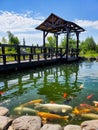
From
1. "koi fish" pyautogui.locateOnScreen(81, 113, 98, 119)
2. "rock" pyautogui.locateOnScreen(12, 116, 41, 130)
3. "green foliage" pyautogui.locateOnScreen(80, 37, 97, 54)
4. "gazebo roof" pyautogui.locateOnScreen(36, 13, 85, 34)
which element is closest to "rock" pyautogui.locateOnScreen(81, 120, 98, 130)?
"koi fish" pyautogui.locateOnScreen(81, 113, 98, 119)

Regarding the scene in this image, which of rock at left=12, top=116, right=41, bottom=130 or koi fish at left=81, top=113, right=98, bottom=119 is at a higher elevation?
rock at left=12, top=116, right=41, bottom=130

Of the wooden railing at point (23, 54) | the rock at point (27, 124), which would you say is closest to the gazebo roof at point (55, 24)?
the wooden railing at point (23, 54)

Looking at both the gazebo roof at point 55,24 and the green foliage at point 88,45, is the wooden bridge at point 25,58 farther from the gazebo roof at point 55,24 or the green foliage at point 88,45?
the green foliage at point 88,45

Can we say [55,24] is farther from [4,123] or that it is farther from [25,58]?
[4,123]

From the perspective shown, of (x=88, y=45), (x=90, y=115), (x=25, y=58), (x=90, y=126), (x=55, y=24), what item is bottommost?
(x=90, y=115)

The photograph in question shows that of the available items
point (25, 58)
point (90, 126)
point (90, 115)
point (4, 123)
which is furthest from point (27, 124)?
point (25, 58)

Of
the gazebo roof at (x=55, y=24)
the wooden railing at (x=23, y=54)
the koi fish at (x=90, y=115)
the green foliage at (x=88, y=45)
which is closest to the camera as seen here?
the koi fish at (x=90, y=115)

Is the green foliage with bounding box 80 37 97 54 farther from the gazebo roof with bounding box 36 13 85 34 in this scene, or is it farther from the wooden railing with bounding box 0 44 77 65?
the gazebo roof with bounding box 36 13 85 34

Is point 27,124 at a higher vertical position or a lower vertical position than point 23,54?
lower

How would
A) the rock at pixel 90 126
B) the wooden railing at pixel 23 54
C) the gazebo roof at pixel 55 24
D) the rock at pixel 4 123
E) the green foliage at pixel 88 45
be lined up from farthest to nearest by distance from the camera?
the green foliage at pixel 88 45 → the gazebo roof at pixel 55 24 → the wooden railing at pixel 23 54 → the rock at pixel 4 123 → the rock at pixel 90 126

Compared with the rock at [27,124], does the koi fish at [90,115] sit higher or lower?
lower

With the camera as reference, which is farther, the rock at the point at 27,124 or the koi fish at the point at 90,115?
the koi fish at the point at 90,115

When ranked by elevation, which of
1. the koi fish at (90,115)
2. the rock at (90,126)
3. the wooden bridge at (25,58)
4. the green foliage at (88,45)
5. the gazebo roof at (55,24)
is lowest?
the koi fish at (90,115)

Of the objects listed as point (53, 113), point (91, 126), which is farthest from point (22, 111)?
point (91, 126)
